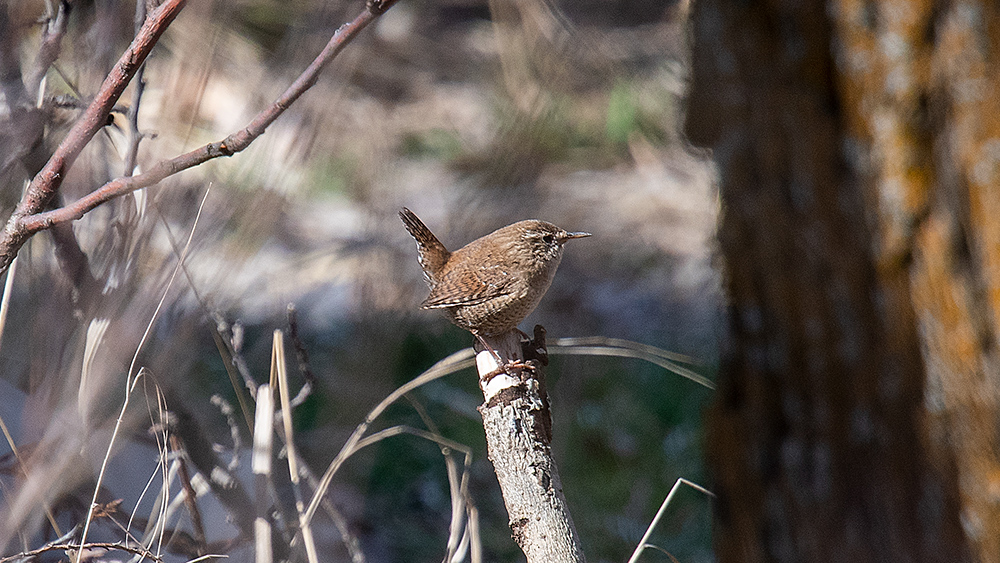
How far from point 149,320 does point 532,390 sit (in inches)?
31.2

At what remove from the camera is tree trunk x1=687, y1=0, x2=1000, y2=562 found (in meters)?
1.14

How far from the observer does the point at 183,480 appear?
182cm

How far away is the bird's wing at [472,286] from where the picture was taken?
201 centimetres

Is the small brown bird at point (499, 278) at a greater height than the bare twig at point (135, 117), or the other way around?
the bare twig at point (135, 117)

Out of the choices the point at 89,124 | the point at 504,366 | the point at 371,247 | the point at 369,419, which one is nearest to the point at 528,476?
the point at 504,366

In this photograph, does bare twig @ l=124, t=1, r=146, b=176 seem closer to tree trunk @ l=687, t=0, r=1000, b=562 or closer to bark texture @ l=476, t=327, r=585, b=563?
bark texture @ l=476, t=327, r=585, b=563

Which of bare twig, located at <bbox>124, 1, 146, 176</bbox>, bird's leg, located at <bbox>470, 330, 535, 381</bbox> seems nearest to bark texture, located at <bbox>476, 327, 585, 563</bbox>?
bird's leg, located at <bbox>470, 330, 535, 381</bbox>

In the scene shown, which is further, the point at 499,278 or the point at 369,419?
the point at 499,278

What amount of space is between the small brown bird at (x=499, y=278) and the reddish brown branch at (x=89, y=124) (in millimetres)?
965

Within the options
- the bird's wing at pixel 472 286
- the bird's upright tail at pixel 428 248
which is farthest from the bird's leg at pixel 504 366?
the bird's upright tail at pixel 428 248

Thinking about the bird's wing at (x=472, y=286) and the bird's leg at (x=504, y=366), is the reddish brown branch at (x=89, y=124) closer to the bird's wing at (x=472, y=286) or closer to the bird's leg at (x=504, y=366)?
the bird's leg at (x=504, y=366)

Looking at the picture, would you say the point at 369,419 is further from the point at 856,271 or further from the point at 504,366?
the point at 856,271

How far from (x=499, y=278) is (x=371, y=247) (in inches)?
26.0

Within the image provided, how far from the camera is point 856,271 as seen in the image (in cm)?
130
